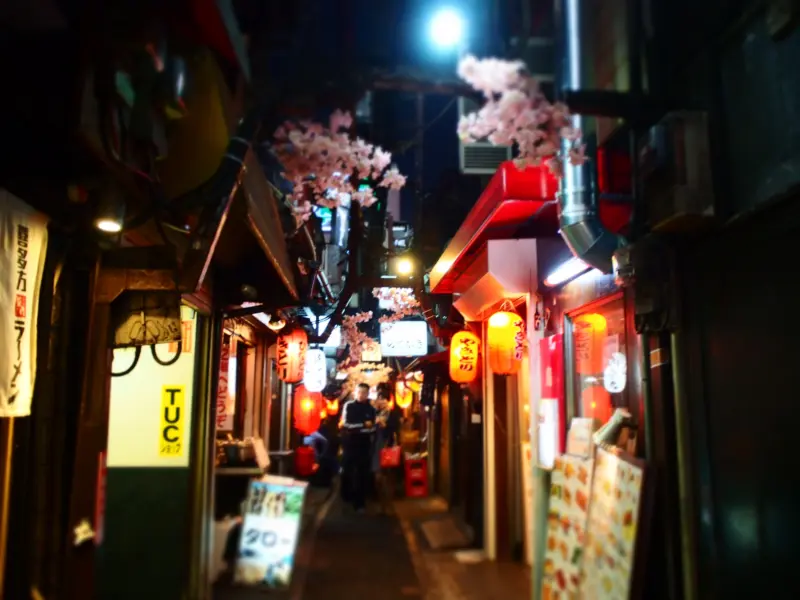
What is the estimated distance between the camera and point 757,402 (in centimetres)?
454

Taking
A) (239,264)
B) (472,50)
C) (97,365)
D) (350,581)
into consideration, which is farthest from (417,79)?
(350,581)

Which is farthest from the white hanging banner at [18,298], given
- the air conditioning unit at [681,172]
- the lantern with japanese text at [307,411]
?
the lantern with japanese text at [307,411]

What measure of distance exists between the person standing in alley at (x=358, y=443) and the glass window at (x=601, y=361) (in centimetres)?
934

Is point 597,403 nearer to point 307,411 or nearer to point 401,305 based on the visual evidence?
point 307,411

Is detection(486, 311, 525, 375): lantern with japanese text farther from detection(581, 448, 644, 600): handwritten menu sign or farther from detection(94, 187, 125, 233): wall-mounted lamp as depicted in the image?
detection(94, 187, 125, 233): wall-mounted lamp

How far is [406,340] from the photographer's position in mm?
19625

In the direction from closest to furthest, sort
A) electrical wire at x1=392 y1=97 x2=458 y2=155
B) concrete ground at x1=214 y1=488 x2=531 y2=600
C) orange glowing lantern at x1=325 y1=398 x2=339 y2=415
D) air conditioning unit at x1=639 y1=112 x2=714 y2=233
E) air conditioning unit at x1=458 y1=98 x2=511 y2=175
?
1. air conditioning unit at x1=639 y1=112 x2=714 y2=233
2. electrical wire at x1=392 y1=97 x2=458 y2=155
3. concrete ground at x1=214 y1=488 x2=531 y2=600
4. air conditioning unit at x1=458 y1=98 x2=511 y2=175
5. orange glowing lantern at x1=325 y1=398 x2=339 y2=415

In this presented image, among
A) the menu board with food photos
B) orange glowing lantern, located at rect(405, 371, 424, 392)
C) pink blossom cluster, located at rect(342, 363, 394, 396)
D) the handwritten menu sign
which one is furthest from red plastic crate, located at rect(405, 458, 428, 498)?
the handwritten menu sign

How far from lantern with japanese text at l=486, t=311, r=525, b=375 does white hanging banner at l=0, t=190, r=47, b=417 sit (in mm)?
6444

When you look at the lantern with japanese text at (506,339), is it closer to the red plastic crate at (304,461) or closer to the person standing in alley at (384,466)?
the person standing in alley at (384,466)

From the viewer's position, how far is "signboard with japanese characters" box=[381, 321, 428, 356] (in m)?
19.5

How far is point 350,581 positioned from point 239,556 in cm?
191

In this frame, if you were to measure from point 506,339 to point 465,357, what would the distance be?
100 inches

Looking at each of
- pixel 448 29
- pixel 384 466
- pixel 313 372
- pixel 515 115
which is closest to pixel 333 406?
pixel 384 466
